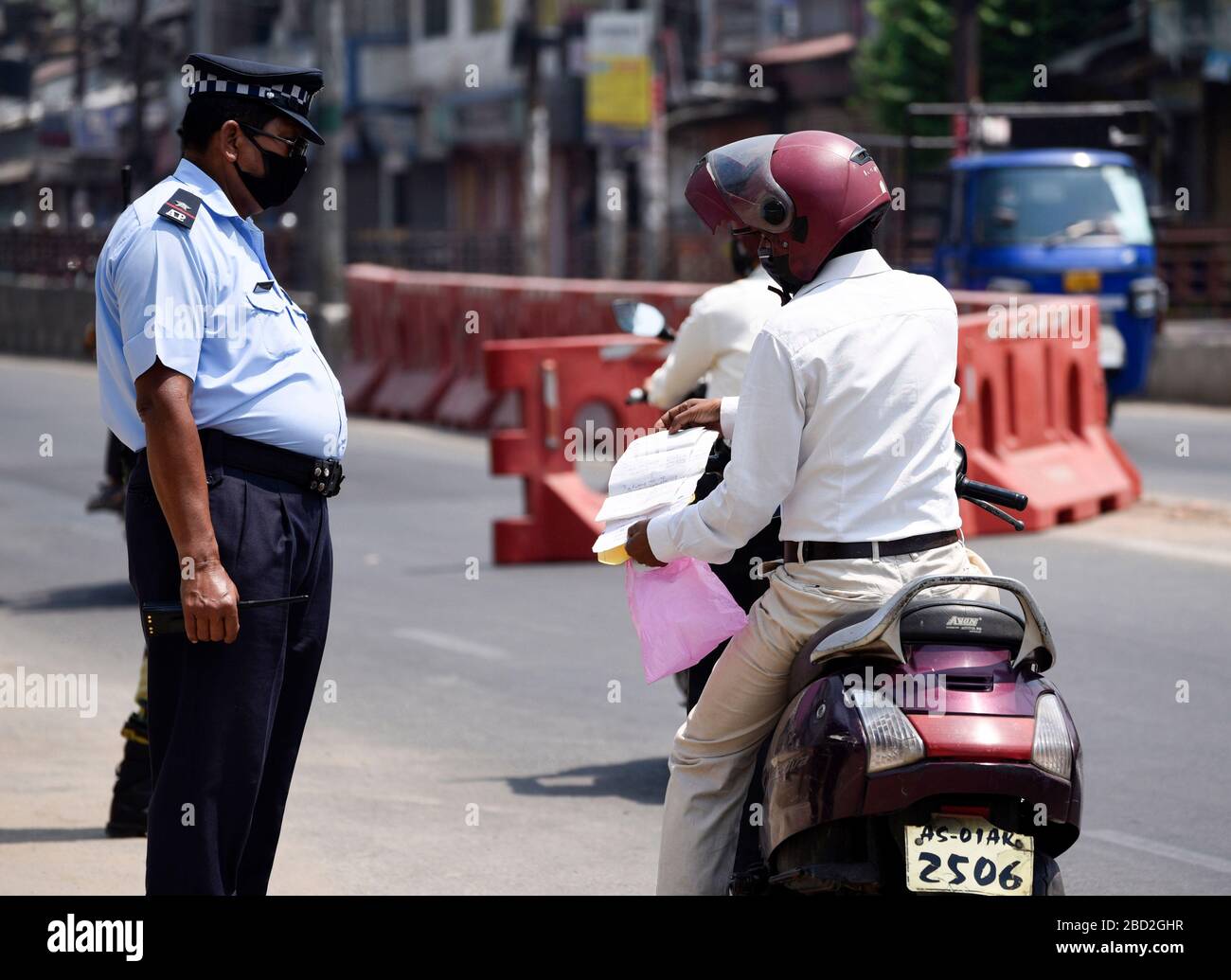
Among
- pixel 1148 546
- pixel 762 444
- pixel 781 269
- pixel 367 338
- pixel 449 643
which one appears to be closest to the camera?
pixel 762 444

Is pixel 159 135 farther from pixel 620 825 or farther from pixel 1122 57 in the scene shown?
pixel 620 825

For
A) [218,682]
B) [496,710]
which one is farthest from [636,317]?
[496,710]

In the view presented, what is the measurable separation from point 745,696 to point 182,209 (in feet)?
4.83

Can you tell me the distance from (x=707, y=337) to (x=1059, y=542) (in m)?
5.77

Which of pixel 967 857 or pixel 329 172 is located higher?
pixel 967 857

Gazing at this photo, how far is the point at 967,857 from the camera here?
394 cm

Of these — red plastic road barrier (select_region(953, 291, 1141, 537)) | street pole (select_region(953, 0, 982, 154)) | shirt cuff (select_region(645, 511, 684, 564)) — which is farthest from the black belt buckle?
street pole (select_region(953, 0, 982, 154))

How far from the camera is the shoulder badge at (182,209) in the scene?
434 cm

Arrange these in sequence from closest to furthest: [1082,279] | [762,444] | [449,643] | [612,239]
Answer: [762,444]
[449,643]
[1082,279]
[612,239]

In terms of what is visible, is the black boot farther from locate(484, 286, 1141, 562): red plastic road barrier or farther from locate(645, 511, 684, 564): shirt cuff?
locate(484, 286, 1141, 562): red plastic road barrier

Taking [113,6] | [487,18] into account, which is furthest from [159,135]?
[487,18]

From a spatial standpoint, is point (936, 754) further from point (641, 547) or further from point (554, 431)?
point (554, 431)

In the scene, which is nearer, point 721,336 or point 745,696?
point 745,696
